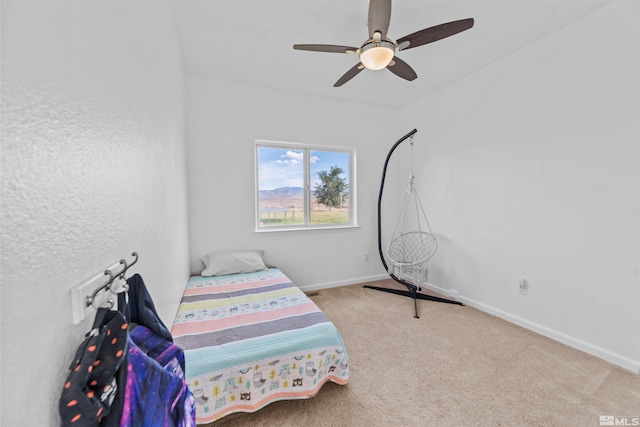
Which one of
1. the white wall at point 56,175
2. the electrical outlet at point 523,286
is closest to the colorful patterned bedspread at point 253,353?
the white wall at point 56,175

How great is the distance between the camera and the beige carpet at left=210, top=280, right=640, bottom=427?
4.98 feet

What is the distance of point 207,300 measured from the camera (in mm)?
2186

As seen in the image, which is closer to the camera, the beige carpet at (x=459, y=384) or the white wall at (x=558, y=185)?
the beige carpet at (x=459, y=384)

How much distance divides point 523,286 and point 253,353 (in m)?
2.74

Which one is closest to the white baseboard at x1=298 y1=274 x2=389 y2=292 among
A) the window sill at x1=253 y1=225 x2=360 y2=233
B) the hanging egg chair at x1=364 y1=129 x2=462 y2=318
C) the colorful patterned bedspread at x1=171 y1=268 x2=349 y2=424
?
the hanging egg chair at x1=364 y1=129 x2=462 y2=318

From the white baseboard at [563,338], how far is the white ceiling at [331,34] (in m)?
2.80

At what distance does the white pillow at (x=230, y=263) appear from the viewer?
2.91m

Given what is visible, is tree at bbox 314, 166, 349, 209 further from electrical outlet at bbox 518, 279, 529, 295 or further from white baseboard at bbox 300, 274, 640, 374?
electrical outlet at bbox 518, 279, 529, 295

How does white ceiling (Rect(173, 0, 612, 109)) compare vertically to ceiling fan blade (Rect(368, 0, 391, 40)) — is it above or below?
above

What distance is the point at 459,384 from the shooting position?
179 centimetres

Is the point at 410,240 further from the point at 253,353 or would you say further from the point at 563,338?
the point at 253,353

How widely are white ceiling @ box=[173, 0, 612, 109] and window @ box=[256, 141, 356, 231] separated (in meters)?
0.93

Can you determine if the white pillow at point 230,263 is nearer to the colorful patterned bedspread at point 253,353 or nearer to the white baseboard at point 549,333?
the colorful patterned bedspread at point 253,353

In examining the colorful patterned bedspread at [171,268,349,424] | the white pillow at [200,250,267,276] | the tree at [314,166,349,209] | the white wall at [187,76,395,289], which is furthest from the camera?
the tree at [314,166,349,209]
